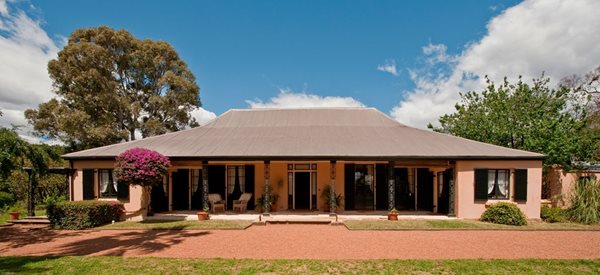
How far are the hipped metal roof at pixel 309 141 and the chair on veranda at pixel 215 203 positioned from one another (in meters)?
2.23

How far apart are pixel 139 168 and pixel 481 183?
13326 mm

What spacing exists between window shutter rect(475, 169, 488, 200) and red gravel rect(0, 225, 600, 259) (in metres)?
2.39

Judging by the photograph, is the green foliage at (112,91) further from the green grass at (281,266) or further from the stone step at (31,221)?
the green grass at (281,266)

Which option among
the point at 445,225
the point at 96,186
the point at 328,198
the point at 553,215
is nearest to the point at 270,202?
the point at 328,198

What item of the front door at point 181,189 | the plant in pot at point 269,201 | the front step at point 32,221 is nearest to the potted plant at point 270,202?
the plant in pot at point 269,201

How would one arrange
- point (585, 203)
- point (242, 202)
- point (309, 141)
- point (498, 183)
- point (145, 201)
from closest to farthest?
point (585, 203)
point (498, 183)
point (145, 201)
point (242, 202)
point (309, 141)

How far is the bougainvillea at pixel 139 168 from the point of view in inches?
443

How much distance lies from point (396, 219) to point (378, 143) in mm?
3393

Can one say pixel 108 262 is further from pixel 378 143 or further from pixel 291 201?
pixel 378 143

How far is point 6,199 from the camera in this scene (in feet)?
49.2

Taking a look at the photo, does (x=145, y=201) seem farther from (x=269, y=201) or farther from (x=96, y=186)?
(x=269, y=201)

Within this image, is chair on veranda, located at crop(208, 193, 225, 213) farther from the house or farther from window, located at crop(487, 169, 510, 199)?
window, located at crop(487, 169, 510, 199)

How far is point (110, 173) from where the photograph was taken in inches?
523

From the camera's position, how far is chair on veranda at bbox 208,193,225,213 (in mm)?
13742
